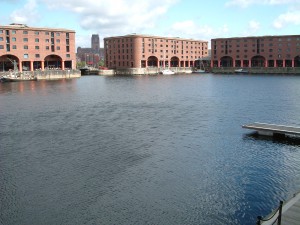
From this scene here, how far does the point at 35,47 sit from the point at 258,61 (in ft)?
383

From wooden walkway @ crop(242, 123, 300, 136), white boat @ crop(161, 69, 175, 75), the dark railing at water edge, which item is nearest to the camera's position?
wooden walkway @ crop(242, 123, 300, 136)

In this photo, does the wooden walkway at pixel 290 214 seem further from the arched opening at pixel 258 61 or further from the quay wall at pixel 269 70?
the arched opening at pixel 258 61

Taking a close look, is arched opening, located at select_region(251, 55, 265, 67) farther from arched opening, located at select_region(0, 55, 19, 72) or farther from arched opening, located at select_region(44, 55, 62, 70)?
arched opening, located at select_region(0, 55, 19, 72)

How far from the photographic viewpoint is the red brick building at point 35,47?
134m

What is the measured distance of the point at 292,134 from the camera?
34.6m

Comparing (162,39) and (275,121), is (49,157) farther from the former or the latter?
(162,39)

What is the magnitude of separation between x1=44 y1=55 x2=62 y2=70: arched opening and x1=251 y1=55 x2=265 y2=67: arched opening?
10237 centimetres

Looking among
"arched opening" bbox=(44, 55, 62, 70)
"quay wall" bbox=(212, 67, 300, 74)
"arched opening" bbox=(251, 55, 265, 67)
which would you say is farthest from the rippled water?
"arched opening" bbox=(251, 55, 265, 67)

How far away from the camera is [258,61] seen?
636 feet

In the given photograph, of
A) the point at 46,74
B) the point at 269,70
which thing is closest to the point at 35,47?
the point at 46,74

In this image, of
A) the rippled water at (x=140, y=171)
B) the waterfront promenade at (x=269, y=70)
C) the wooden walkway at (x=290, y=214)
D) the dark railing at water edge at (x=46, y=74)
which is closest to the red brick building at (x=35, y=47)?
the dark railing at water edge at (x=46, y=74)

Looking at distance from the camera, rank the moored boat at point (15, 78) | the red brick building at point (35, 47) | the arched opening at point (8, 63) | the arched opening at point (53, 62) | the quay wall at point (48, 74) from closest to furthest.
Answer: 1. the moored boat at point (15, 78)
2. the red brick building at point (35, 47)
3. the quay wall at point (48, 74)
4. the arched opening at point (8, 63)
5. the arched opening at point (53, 62)

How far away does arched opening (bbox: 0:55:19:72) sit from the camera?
138500mm

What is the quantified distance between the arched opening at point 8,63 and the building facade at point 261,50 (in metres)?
107
